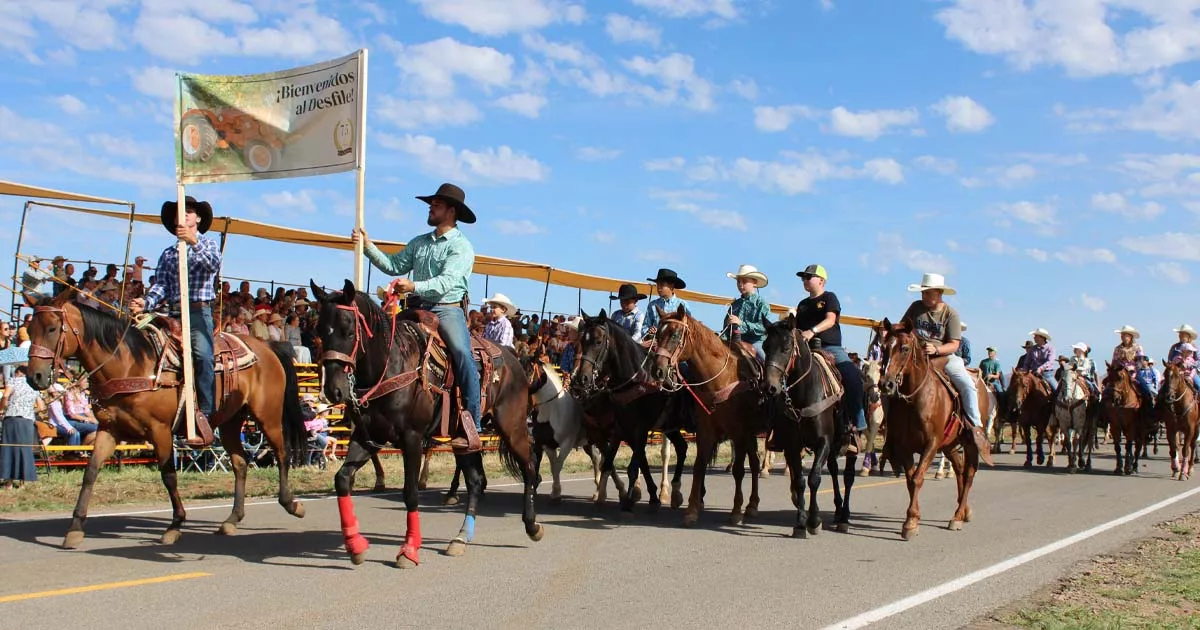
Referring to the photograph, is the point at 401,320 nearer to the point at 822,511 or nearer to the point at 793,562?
the point at 793,562

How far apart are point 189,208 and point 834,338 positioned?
7370 millimetres

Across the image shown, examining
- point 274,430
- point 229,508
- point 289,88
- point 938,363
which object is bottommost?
point 229,508

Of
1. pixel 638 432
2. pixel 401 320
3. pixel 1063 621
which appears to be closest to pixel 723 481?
pixel 638 432

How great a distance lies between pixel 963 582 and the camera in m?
8.51

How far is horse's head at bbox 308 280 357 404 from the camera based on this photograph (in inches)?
320

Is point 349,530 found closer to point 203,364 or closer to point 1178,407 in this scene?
point 203,364

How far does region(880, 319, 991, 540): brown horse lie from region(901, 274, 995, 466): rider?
0.55ft

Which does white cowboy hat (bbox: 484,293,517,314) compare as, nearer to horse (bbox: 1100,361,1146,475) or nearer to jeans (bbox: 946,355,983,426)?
jeans (bbox: 946,355,983,426)

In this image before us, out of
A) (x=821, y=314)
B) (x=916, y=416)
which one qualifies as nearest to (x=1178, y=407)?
(x=916, y=416)

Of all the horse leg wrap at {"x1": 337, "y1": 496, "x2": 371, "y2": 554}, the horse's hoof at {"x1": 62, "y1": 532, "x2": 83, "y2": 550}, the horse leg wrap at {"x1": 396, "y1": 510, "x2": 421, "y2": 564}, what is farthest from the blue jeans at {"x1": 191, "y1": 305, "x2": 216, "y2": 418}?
the horse leg wrap at {"x1": 396, "y1": 510, "x2": 421, "y2": 564}

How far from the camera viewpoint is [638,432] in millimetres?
12875

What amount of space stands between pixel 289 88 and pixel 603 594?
5.77m

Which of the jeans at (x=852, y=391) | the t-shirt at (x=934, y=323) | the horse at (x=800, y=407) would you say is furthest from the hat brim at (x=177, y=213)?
the t-shirt at (x=934, y=323)

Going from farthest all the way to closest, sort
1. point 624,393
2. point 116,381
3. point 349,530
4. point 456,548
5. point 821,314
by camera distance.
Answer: point 624,393 → point 821,314 → point 116,381 → point 456,548 → point 349,530
